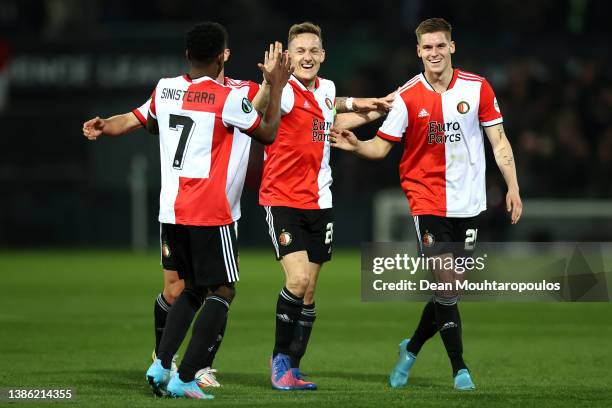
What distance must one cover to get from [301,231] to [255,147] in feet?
43.7

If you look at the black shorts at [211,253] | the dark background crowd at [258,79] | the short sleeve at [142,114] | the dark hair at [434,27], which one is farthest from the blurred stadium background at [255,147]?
the black shorts at [211,253]

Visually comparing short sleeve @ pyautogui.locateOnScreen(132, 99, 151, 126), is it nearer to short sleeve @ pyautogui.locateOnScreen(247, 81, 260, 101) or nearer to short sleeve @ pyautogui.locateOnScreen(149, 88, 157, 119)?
short sleeve @ pyautogui.locateOnScreen(149, 88, 157, 119)

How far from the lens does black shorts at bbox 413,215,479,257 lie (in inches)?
314

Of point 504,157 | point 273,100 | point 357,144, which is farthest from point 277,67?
point 504,157

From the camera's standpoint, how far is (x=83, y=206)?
76.0 feet

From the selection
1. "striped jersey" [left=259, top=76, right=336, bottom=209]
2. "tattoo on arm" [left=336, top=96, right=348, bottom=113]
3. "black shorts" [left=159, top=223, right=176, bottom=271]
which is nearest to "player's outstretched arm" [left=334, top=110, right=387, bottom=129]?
"tattoo on arm" [left=336, top=96, right=348, bottom=113]

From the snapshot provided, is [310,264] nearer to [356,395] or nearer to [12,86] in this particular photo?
[356,395]

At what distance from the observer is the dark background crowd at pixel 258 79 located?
20906 mm

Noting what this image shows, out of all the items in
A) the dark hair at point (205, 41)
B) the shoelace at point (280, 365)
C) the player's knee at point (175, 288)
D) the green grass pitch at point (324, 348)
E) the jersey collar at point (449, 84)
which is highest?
the dark hair at point (205, 41)

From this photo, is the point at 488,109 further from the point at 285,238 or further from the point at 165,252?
the point at 165,252

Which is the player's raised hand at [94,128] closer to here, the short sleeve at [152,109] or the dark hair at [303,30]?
the short sleeve at [152,109]

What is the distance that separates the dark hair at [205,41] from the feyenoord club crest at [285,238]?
4.53 ft

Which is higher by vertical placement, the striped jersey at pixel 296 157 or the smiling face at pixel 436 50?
the smiling face at pixel 436 50

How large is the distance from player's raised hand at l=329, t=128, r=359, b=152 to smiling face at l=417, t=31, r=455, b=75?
68cm
